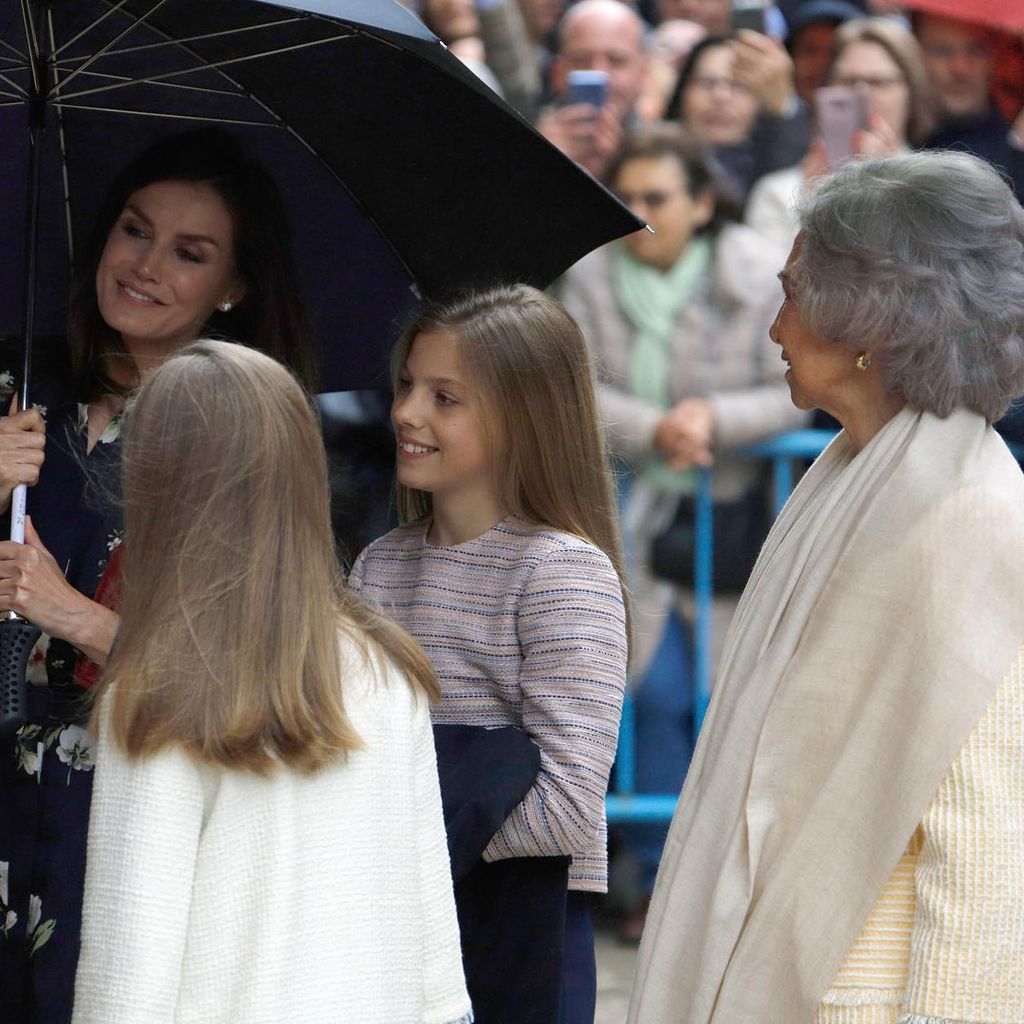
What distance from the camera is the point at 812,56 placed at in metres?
4.89

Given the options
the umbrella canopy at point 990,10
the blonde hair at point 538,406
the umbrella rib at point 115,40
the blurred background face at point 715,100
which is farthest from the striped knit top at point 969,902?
the blurred background face at point 715,100

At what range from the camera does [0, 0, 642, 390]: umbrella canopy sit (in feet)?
9.18

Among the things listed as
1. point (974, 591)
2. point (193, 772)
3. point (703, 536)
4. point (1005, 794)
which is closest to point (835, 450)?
point (974, 591)

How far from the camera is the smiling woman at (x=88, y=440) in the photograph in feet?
8.36

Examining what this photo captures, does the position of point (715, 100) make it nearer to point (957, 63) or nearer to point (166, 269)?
point (957, 63)

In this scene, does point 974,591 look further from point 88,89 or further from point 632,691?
point 632,691

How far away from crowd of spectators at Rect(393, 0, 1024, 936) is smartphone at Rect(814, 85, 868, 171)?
13mm

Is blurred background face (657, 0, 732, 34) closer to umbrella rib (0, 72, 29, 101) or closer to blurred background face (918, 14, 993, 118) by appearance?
blurred background face (918, 14, 993, 118)

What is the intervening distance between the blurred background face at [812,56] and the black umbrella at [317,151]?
2111 millimetres

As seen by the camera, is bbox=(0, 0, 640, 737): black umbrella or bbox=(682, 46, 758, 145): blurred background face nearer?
bbox=(0, 0, 640, 737): black umbrella

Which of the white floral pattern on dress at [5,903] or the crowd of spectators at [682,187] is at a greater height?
the crowd of spectators at [682,187]

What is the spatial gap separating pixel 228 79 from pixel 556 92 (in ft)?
6.35

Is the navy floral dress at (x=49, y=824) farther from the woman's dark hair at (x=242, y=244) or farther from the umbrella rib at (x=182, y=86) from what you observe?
the umbrella rib at (x=182, y=86)

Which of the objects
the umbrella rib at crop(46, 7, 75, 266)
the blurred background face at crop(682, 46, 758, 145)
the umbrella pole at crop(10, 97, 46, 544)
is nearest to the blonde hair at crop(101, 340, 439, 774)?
the umbrella pole at crop(10, 97, 46, 544)
